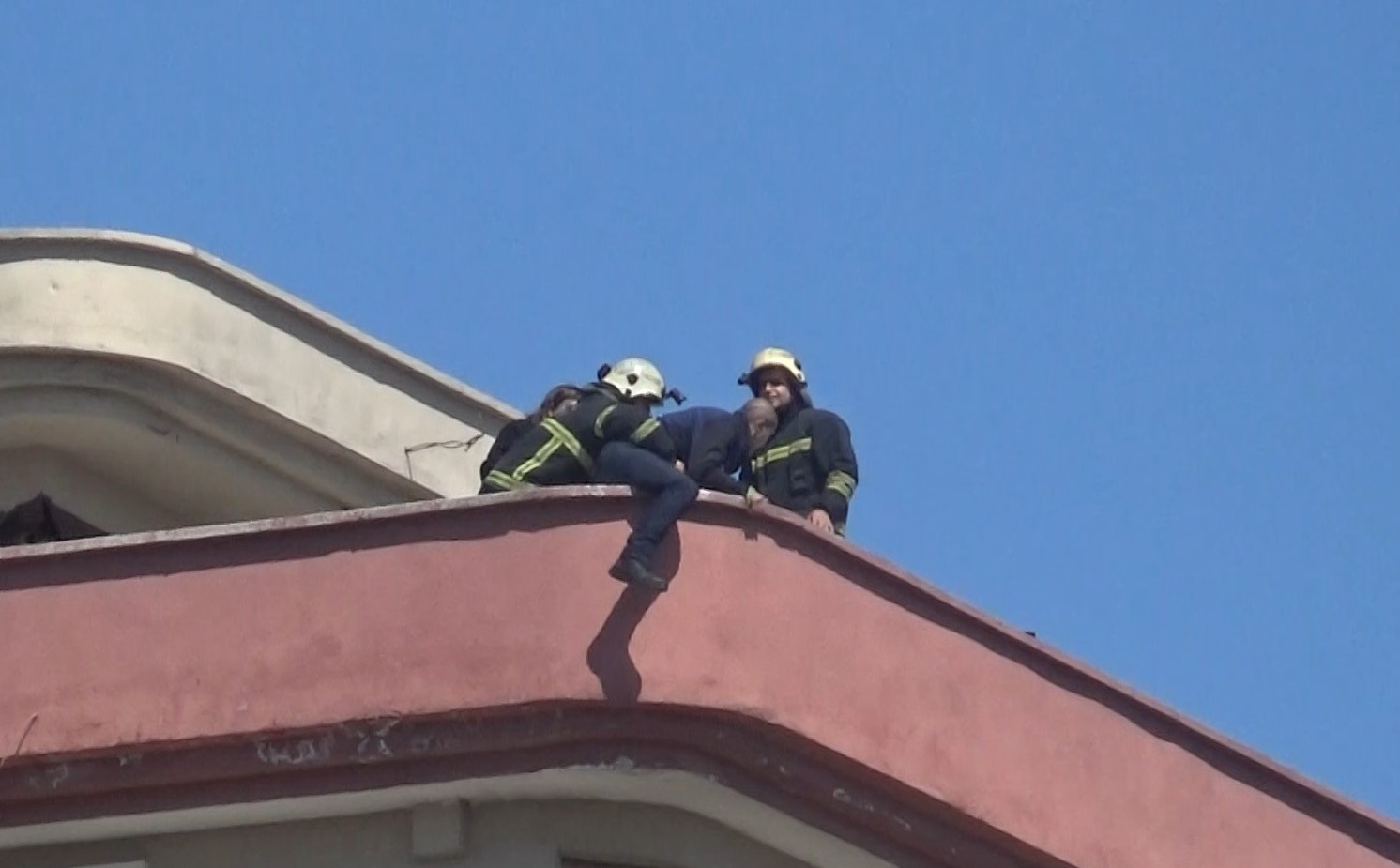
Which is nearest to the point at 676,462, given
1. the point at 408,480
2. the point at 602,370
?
the point at 602,370

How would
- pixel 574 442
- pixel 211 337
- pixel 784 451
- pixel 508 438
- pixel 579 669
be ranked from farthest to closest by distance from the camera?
pixel 211 337
pixel 784 451
pixel 508 438
pixel 574 442
pixel 579 669

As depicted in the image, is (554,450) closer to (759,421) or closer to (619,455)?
(619,455)

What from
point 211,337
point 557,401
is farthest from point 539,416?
point 211,337

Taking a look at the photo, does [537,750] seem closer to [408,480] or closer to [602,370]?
[602,370]

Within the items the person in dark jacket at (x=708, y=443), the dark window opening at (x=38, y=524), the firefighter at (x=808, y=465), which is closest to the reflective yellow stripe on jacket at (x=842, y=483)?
the firefighter at (x=808, y=465)

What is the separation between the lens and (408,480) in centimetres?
1489

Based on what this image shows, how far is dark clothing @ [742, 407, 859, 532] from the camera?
1286 cm

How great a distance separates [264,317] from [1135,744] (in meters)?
5.07

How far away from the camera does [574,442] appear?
38.6ft

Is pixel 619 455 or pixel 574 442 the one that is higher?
pixel 574 442

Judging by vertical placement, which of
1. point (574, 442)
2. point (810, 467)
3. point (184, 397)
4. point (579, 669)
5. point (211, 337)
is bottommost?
point (579, 669)

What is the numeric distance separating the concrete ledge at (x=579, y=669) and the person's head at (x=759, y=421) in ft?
5.67

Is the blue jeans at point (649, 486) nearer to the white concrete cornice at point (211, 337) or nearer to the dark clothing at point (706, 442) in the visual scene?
the dark clothing at point (706, 442)

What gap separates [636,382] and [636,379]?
0.02m
